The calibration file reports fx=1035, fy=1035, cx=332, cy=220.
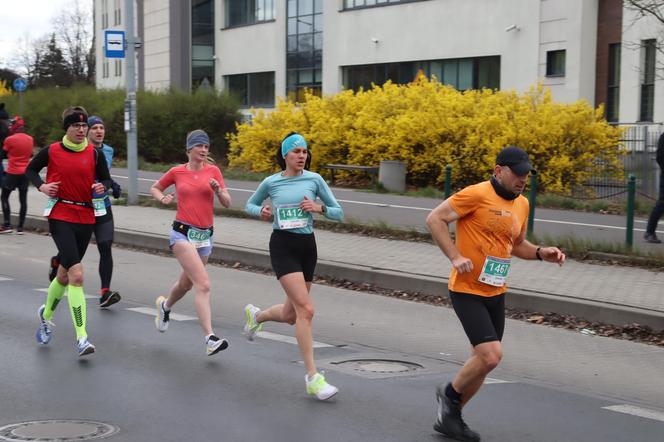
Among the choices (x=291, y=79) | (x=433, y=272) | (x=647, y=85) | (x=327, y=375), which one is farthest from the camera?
(x=291, y=79)

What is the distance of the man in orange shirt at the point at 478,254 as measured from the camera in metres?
5.79

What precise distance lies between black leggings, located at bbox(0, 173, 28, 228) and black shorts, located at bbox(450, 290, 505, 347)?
11.9 metres

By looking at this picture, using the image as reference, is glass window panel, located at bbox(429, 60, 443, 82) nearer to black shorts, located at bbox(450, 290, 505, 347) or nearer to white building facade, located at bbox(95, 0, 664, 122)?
white building facade, located at bbox(95, 0, 664, 122)

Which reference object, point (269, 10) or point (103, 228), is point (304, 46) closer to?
point (269, 10)

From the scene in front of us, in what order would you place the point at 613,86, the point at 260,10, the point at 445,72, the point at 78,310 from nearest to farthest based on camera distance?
1. the point at 78,310
2. the point at 613,86
3. the point at 445,72
4. the point at 260,10

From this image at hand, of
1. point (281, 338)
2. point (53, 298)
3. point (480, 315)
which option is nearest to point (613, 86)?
point (281, 338)

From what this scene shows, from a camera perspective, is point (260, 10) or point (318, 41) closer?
point (318, 41)

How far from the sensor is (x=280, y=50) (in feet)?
155

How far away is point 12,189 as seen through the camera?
1666cm

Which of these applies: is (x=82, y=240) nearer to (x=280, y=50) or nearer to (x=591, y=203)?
(x=591, y=203)

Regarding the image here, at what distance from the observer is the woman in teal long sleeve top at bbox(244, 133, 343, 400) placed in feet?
22.7

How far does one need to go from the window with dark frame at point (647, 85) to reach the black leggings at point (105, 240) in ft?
75.2

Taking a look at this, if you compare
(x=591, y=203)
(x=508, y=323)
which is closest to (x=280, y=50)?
(x=591, y=203)

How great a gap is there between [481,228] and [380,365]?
2.25 metres
